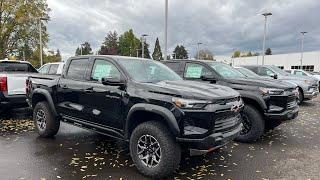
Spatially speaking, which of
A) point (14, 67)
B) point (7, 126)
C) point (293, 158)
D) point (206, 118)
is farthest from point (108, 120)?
point (14, 67)

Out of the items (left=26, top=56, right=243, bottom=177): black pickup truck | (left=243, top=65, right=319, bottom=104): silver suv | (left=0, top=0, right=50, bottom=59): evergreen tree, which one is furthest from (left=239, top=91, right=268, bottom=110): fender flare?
(left=0, top=0, right=50, bottom=59): evergreen tree

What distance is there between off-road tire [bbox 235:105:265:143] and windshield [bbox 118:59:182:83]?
198cm

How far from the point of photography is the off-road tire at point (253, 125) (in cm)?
674

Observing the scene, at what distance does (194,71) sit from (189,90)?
3402 mm

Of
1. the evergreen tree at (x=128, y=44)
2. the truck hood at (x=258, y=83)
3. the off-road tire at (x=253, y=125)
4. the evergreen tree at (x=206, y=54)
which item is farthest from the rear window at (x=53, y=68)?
the evergreen tree at (x=206, y=54)

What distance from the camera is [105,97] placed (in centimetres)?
540

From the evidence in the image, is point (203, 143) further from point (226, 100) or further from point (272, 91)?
point (272, 91)

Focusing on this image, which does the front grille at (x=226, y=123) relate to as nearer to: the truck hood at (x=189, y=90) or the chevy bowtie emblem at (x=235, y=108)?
the chevy bowtie emblem at (x=235, y=108)

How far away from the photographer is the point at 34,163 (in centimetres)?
532

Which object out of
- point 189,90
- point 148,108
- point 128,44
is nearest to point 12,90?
point 148,108

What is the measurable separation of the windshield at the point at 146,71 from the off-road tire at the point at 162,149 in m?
0.87

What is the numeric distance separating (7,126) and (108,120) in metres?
4.10

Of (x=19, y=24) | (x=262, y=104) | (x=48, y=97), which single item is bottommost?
(x=262, y=104)

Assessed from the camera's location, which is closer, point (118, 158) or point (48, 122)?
point (118, 158)
